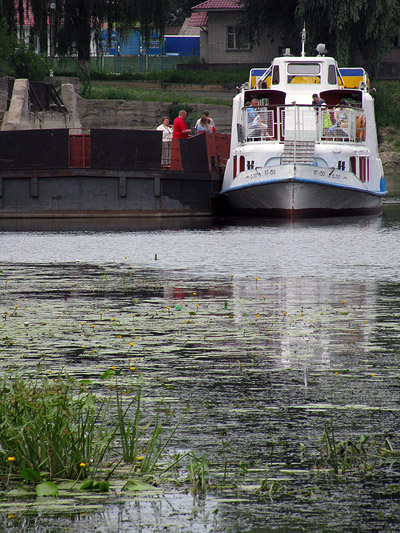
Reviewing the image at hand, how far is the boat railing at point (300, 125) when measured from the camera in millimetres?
29234

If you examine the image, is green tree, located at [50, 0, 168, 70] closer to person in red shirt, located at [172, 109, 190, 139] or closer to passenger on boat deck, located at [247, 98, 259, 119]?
passenger on boat deck, located at [247, 98, 259, 119]

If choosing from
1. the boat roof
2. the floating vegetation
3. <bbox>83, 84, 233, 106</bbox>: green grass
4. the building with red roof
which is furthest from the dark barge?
the building with red roof

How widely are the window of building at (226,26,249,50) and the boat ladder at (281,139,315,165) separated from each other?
4260cm

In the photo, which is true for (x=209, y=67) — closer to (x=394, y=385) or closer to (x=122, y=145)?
(x=122, y=145)

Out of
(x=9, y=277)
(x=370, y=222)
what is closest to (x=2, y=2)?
(x=370, y=222)

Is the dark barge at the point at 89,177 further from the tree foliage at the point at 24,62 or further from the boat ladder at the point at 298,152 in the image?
the tree foliage at the point at 24,62

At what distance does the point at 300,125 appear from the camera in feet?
96.0

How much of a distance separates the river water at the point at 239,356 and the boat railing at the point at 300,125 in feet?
37.1

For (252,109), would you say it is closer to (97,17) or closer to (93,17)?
(93,17)

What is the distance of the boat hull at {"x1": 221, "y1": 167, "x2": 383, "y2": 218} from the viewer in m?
28.1

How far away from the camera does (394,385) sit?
22.5ft

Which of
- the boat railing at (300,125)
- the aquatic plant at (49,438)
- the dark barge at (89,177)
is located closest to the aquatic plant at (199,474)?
the aquatic plant at (49,438)

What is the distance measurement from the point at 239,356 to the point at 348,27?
163 feet

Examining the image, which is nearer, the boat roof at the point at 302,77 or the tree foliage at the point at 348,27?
the boat roof at the point at 302,77
